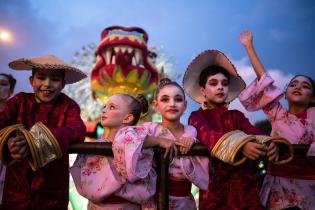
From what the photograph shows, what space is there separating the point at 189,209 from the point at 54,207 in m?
0.72

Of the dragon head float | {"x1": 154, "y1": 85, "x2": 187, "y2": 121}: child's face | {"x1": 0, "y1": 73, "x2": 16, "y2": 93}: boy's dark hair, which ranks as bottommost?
{"x1": 154, "y1": 85, "x2": 187, "y2": 121}: child's face

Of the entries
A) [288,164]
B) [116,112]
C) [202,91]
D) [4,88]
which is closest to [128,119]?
[116,112]

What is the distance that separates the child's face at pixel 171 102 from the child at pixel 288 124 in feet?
1.60

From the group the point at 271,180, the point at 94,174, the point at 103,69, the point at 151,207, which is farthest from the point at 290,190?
the point at 103,69

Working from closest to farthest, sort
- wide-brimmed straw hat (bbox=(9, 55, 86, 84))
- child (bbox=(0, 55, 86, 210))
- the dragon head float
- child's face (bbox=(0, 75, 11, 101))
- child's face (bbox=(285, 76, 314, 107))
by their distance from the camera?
child (bbox=(0, 55, 86, 210)) → wide-brimmed straw hat (bbox=(9, 55, 86, 84)) → child's face (bbox=(285, 76, 314, 107)) → child's face (bbox=(0, 75, 11, 101)) → the dragon head float

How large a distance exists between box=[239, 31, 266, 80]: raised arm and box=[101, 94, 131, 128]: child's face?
33.5 inches

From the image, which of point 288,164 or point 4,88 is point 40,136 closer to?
point 288,164

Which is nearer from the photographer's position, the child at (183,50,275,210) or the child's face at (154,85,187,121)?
the child at (183,50,275,210)

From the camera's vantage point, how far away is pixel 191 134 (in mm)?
2037

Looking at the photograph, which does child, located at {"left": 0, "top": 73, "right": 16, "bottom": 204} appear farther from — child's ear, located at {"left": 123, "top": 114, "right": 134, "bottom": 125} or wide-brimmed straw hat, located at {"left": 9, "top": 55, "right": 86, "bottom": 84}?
child's ear, located at {"left": 123, "top": 114, "right": 134, "bottom": 125}

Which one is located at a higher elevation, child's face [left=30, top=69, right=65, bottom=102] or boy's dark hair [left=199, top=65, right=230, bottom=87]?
boy's dark hair [left=199, top=65, right=230, bottom=87]

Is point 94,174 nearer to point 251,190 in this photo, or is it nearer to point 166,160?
point 166,160

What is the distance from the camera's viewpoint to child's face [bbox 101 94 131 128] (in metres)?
2.17

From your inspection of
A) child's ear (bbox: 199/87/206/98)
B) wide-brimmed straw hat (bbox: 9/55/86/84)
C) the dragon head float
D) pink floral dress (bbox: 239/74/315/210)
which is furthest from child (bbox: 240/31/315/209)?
the dragon head float
